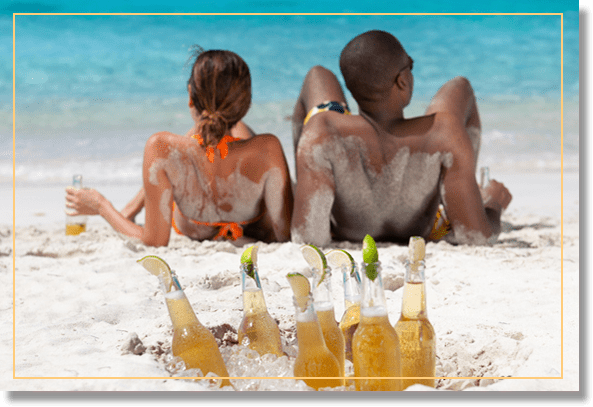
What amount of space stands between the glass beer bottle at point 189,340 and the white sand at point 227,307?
65mm

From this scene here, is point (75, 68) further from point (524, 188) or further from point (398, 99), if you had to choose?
point (398, 99)

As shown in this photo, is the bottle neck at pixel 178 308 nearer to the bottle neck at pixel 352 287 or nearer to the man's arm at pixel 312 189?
A: the bottle neck at pixel 352 287

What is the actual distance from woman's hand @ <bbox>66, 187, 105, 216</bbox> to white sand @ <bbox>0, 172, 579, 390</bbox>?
0.26 meters

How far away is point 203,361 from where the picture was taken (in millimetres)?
1161

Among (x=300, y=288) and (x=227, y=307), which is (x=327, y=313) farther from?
(x=227, y=307)

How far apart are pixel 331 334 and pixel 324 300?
0.08m

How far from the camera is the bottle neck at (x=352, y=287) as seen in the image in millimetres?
1215

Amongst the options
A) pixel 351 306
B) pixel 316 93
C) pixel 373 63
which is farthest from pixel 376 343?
pixel 316 93

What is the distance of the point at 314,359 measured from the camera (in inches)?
41.6

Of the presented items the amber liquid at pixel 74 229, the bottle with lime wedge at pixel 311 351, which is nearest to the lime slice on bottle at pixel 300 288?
the bottle with lime wedge at pixel 311 351

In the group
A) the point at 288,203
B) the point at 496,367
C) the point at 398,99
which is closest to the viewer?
the point at 496,367
